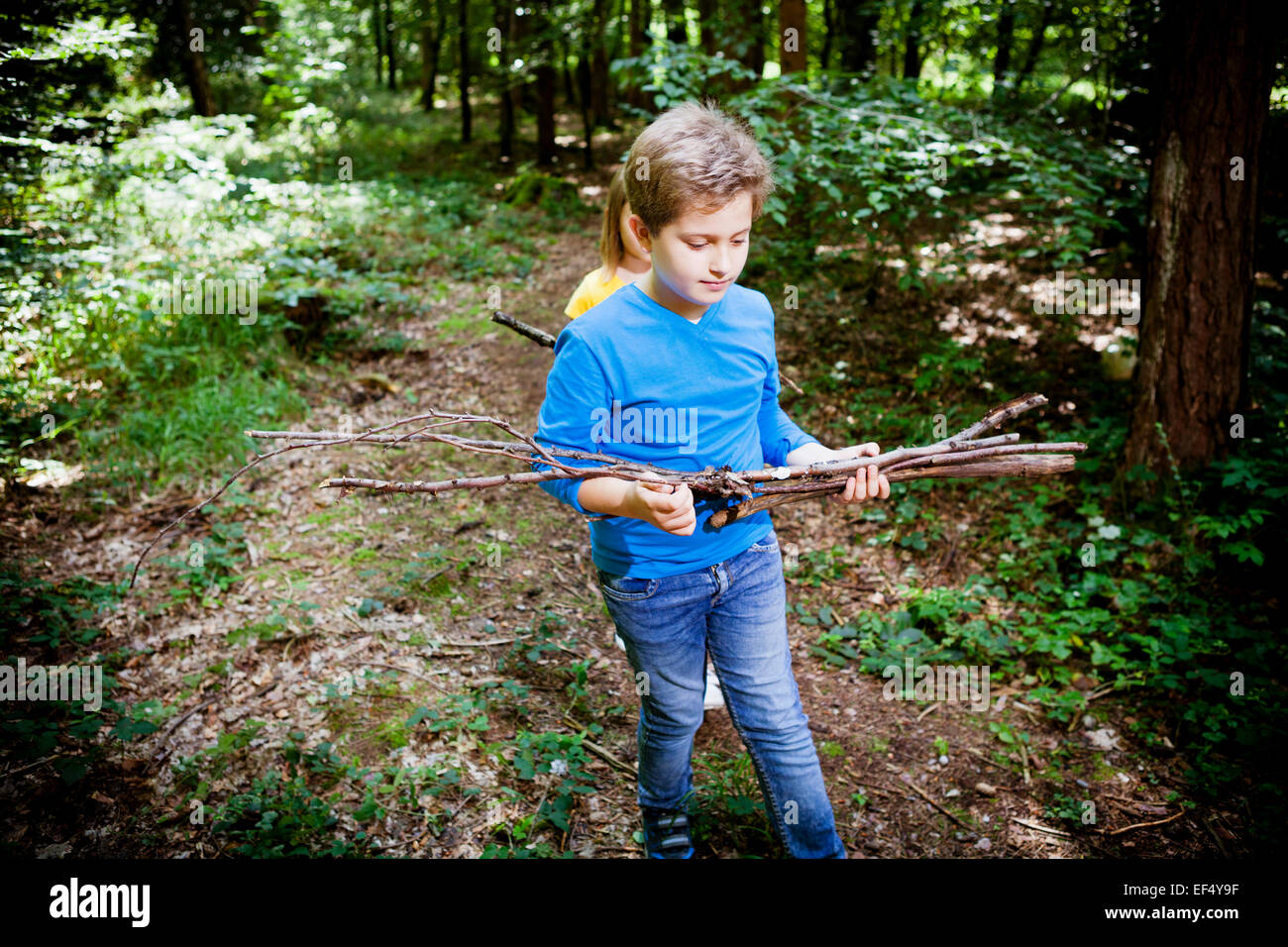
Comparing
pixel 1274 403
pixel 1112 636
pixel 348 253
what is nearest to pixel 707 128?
pixel 1112 636

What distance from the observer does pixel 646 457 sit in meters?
1.97

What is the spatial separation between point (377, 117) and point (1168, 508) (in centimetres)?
1627

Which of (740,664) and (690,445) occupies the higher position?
(690,445)

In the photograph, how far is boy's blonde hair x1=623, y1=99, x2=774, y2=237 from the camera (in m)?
1.77

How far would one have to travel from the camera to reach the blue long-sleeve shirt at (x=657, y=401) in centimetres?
190

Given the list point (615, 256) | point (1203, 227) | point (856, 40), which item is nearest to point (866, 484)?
point (615, 256)

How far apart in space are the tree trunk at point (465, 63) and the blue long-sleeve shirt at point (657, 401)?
13.9 metres

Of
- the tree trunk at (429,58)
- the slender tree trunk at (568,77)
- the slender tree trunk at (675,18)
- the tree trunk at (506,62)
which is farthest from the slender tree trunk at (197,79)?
the tree trunk at (429,58)

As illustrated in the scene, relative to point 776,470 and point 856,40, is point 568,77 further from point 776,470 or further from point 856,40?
point 776,470

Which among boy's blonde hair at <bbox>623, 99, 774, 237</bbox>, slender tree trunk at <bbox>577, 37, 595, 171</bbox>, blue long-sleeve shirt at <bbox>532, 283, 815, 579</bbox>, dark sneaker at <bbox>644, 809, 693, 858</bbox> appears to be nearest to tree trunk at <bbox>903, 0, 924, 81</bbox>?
slender tree trunk at <bbox>577, 37, 595, 171</bbox>

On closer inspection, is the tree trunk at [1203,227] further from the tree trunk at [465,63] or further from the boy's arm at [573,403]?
the tree trunk at [465,63]

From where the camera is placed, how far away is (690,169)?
177 centimetres

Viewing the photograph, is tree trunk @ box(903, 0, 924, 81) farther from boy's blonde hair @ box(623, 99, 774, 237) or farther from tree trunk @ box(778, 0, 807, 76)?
boy's blonde hair @ box(623, 99, 774, 237)

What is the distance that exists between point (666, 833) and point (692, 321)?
1594mm
